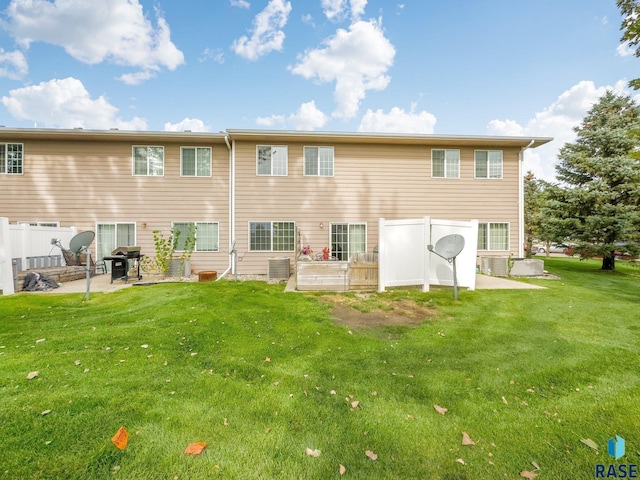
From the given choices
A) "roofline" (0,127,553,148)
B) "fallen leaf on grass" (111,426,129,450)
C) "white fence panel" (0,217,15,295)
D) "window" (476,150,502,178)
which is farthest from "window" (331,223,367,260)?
"white fence panel" (0,217,15,295)

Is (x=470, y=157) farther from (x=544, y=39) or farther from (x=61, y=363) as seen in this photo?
(x=61, y=363)

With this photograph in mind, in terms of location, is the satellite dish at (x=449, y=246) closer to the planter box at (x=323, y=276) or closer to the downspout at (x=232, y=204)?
the planter box at (x=323, y=276)

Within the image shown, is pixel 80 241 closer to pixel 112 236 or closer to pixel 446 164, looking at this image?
pixel 112 236

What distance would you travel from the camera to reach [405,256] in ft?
24.4

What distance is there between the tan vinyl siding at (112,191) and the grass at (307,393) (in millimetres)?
5597

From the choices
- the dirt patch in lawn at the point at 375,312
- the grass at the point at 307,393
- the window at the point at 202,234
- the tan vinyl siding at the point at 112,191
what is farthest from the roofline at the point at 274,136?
the grass at the point at 307,393

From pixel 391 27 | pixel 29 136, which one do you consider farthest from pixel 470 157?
pixel 29 136

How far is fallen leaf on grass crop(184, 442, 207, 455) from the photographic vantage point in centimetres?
188

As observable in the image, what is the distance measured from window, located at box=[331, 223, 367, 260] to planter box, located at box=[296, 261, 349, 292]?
10.6 ft

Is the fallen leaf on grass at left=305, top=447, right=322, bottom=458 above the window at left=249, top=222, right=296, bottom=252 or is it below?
below

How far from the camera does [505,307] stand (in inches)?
229

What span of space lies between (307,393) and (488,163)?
1183cm

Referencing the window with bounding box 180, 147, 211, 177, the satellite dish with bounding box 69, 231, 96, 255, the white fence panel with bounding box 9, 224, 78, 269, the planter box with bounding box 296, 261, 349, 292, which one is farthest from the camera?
the window with bounding box 180, 147, 211, 177

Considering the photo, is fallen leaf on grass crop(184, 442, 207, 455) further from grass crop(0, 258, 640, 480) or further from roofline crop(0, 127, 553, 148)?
roofline crop(0, 127, 553, 148)
